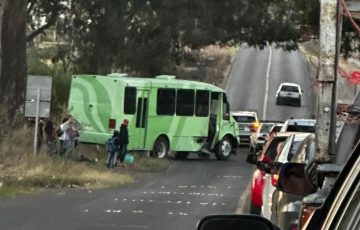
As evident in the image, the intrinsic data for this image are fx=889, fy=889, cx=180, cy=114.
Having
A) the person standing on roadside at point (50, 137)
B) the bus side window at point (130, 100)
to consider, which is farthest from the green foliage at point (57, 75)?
the person standing on roadside at point (50, 137)

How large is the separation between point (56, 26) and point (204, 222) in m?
43.7

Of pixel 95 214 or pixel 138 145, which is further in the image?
pixel 138 145

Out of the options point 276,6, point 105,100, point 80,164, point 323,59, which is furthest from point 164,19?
point 323,59

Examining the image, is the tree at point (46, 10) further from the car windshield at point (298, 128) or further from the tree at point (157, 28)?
the car windshield at point (298, 128)

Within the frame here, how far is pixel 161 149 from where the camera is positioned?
33.8 m

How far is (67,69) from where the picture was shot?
45219 millimetres

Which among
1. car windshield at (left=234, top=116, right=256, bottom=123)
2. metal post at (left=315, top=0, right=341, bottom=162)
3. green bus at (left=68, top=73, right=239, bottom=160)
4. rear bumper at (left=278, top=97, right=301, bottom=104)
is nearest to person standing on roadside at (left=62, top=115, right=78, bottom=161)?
green bus at (left=68, top=73, right=239, bottom=160)

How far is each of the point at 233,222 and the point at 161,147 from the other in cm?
3076

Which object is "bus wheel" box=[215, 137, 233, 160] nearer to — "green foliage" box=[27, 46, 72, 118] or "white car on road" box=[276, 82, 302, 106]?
"green foliage" box=[27, 46, 72, 118]

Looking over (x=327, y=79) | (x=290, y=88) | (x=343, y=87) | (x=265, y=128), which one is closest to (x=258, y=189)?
(x=343, y=87)

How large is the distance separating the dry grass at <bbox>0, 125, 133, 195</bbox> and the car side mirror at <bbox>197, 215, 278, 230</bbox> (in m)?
17.8

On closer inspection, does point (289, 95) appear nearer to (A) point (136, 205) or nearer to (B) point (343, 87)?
(A) point (136, 205)

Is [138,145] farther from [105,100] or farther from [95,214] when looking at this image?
[95,214]

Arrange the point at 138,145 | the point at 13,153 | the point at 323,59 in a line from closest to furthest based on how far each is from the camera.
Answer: the point at 323,59 < the point at 13,153 < the point at 138,145
